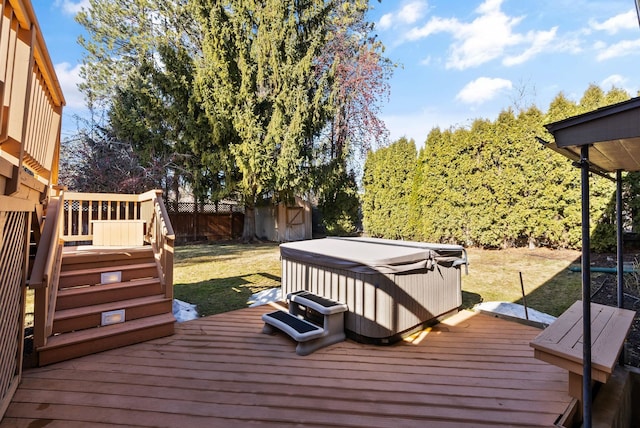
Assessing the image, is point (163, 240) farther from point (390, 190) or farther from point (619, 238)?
point (390, 190)

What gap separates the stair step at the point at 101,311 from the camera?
2834mm

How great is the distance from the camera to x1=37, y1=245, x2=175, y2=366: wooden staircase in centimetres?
277

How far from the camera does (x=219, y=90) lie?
33.7 ft

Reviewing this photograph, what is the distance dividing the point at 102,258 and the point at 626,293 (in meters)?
6.77

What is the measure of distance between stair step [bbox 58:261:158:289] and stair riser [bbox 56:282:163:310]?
141 millimetres

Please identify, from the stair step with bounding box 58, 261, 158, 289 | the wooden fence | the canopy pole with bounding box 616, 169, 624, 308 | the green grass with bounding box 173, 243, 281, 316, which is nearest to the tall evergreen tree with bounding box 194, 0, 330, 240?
the wooden fence

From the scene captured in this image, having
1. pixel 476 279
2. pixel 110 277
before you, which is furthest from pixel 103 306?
pixel 476 279

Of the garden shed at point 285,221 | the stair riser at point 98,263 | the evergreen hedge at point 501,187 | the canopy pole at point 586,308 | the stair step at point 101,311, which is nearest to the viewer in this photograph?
the canopy pole at point 586,308

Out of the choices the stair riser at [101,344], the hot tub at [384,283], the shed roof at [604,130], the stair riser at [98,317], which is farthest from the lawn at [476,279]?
the shed roof at [604,130]

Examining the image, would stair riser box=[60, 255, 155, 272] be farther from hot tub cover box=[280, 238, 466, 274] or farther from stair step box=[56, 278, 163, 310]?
hot tub cover box=[280, 238, 466, 274]

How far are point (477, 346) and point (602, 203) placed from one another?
18.8 feet

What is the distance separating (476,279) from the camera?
5.67 m

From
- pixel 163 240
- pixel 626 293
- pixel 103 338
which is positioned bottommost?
pixel 103 338

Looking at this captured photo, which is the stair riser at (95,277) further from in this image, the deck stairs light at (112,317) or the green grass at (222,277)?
the green grass at (222,277)
